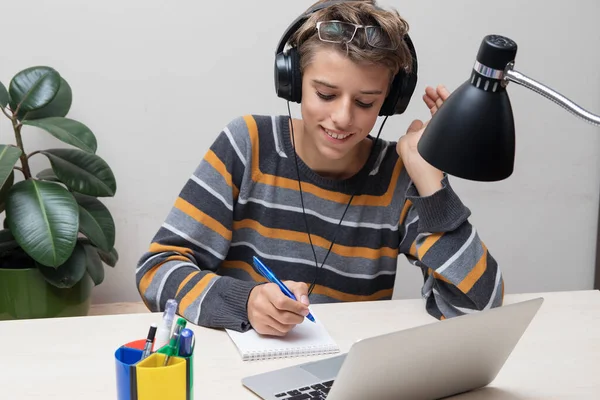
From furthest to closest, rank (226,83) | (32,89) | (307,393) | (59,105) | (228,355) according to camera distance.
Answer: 1. (226,83)
2. (59,105)
3. (32,89)
4. (228,355)
5. (307,393)

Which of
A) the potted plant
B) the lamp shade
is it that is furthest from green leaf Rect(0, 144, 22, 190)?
the lamp shade

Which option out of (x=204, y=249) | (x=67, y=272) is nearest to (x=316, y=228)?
(x=204, y=249)

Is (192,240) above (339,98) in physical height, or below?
below

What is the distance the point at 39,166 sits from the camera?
7.89 feet

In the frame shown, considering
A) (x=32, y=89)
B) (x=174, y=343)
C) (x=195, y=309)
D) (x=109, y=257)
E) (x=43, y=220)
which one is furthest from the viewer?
(x=109, y=257)

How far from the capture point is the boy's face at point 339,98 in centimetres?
133

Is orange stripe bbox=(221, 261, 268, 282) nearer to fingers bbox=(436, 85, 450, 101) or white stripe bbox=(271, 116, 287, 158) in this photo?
white stripe bbox=(271, 116, 287, 158)

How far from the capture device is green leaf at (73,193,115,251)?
214 cm

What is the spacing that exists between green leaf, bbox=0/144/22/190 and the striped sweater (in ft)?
2.50

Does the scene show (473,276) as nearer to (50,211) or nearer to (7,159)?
(50,211)

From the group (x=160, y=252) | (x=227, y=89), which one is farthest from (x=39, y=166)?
(x=160, y=252)

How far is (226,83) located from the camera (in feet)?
8.01

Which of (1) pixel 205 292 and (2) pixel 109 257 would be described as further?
(2) pixel 109 257

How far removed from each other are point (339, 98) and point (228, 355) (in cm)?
50
